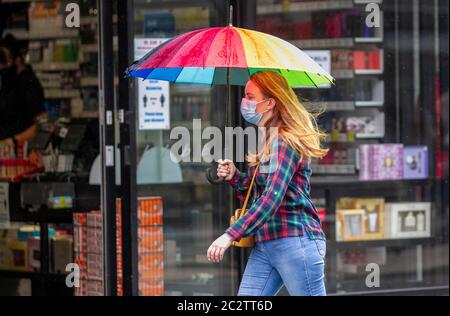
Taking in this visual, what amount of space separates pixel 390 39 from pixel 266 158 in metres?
3.09

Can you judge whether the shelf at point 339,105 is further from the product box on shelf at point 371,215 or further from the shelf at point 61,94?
the shelf at point 61,94

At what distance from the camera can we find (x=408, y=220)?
24.5 feet

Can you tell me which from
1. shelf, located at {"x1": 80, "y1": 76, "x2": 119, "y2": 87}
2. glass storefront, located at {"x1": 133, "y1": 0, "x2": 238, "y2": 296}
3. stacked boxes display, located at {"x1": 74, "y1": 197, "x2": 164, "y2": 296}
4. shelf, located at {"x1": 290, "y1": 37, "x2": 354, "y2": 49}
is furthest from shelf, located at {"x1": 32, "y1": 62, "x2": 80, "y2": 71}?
shelf, located at {"x1": 290, "y1": 37, "x2": 354, "y2": 49}

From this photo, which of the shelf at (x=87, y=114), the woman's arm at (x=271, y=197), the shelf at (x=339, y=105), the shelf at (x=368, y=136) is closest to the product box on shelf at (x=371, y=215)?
the shelf at (x=368, y=136)

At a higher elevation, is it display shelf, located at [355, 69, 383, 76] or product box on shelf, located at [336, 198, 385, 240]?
display shelf, located at [355, 69, 383, 76]

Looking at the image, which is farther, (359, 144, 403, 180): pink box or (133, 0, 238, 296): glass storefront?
(359, 144, 403, 180): pink box

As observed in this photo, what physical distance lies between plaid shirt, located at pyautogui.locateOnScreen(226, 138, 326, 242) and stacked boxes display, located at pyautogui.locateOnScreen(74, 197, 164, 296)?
2.17 meters

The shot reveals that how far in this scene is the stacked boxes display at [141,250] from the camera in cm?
677

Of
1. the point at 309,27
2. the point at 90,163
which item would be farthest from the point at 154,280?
the point at 309,27

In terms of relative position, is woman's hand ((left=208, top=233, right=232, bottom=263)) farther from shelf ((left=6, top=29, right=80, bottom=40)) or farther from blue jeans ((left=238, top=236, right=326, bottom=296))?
shelf ((left=6, top=29, right=80, bottom=40))

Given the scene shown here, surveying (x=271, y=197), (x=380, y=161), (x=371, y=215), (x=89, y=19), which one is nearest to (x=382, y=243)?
(x=371, y=215)

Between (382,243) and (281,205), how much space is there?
9.81 ft

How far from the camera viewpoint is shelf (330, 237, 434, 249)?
7.31 m
